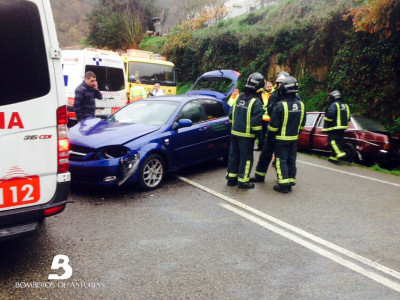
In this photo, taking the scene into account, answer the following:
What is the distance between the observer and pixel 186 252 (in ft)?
12.7

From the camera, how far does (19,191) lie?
10.5 ft

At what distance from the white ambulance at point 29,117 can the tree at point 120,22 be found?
32.2 meters

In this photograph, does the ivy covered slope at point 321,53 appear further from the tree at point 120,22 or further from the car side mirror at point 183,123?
the tree at point 120,22

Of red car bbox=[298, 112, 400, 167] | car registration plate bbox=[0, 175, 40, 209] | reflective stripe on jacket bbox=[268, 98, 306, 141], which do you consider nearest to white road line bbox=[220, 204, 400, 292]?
reflective stripe on jacket bbox=[268, 98, 306, 141]

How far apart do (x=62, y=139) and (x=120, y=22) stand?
33.5 metres

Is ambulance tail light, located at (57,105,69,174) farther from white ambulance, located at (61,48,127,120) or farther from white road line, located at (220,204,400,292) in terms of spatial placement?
white ambulance, located at (61,48,127,120)

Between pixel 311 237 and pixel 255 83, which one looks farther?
pixel 255 83

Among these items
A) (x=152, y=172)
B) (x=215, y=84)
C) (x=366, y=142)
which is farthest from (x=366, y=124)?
(x=152, y=172)

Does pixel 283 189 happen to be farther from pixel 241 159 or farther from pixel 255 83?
pixel 255 83

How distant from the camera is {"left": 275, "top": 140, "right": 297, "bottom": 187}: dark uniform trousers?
626 cm

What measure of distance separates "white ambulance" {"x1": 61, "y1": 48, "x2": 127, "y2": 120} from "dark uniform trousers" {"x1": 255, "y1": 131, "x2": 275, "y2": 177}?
570 cm

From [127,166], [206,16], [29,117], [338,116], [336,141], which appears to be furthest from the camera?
[206,16]

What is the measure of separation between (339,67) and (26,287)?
1370 cm

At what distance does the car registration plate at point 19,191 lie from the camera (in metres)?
3.11
